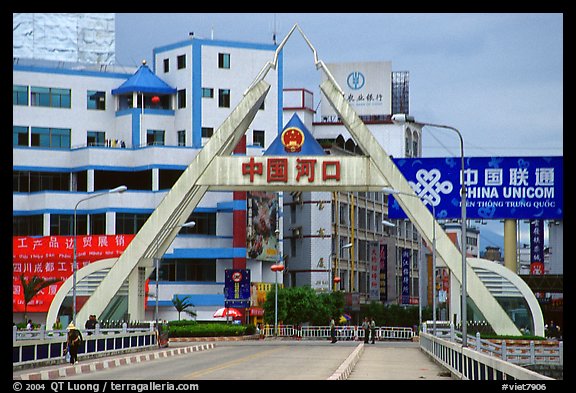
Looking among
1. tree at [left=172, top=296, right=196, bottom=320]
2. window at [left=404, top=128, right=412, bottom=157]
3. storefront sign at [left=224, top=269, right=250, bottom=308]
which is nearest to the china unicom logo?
storefront sign at [left=224, top=269, right=250, bottom=308]

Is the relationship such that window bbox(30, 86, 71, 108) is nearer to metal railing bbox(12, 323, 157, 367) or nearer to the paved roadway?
metal railing bbox(12, 323, 157, 367)

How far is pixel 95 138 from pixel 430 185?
38.7m

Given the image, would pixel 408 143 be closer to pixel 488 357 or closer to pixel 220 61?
pixel 220 61

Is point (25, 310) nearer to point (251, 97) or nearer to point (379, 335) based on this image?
point (379, 335)

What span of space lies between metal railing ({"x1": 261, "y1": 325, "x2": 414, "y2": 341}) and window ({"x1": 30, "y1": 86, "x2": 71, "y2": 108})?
82.8 feet

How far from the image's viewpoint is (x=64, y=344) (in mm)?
39969

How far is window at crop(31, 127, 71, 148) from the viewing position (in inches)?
3698

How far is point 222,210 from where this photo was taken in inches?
3649

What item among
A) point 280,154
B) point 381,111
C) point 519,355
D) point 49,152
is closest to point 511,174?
point 280,154

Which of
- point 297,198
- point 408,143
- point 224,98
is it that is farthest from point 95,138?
point 408,143

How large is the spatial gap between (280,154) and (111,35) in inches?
1576

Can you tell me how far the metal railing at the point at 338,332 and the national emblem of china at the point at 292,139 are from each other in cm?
2318

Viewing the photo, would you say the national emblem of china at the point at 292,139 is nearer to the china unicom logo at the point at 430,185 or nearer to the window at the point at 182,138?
the china unicom logo at the point at 430,185

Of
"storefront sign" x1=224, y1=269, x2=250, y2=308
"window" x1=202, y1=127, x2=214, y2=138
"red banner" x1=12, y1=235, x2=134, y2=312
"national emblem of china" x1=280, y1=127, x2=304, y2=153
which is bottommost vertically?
"storefront sign" x1=224, y1=269, x2=250, y2=308
